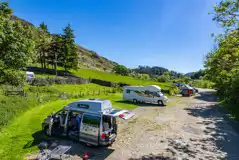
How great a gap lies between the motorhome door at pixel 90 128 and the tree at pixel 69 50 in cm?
3924

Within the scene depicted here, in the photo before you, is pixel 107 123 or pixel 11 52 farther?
pixel 11 52

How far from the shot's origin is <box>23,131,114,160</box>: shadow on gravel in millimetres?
8797

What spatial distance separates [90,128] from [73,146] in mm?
1903

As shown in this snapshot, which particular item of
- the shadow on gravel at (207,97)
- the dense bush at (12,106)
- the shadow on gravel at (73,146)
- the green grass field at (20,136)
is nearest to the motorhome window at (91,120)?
the shadow on gravel at (73,146)

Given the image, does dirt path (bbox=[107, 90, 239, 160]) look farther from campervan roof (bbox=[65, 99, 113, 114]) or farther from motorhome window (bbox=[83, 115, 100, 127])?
campervan roof (bbox=[65, 99, 113, 114])

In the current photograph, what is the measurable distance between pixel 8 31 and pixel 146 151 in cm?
1515

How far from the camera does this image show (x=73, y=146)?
968cm

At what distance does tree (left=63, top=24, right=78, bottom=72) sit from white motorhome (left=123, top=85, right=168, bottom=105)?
2546 centimetres

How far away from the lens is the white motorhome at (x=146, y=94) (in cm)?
2550

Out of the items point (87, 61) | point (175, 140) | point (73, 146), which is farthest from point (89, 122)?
point (87, 61)

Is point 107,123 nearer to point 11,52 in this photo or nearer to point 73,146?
point 73,146

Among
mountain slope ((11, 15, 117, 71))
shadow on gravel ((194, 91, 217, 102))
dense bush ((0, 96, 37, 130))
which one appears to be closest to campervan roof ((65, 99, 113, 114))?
dense bush ((0, 96, 37, 130))

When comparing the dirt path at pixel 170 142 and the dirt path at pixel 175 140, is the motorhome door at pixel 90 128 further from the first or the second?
the dirt path at pixel 175 140

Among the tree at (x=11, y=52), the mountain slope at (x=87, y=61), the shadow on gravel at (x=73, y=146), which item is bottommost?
the shadow on gravel at (x=73, y=146)
